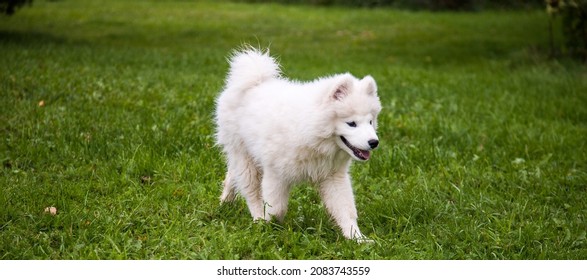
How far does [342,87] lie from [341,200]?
782 millimetres

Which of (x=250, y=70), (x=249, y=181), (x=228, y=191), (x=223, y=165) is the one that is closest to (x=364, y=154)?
(x=249, y=181)

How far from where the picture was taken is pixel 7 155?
228 inches

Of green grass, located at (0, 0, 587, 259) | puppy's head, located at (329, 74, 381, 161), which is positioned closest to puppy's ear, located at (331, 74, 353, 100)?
puppy's head, located at (329, 74, 381, 161)

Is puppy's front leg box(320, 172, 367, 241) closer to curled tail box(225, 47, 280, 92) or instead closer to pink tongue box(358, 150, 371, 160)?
pink tongue box(358, 150, 371, 160)

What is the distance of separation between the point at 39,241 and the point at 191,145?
2.23 meters

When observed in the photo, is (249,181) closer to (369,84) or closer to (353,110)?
(353,110)

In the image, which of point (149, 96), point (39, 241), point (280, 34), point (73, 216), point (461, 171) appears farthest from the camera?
point (280, 34)

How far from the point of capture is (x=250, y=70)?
4.87 meters

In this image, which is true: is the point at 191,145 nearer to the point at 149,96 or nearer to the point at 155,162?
the point at 155,162

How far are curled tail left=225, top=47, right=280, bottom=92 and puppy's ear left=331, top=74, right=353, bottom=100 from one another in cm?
92

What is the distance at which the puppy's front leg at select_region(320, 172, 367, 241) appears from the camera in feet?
14.6

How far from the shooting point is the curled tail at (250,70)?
4.86 meters
